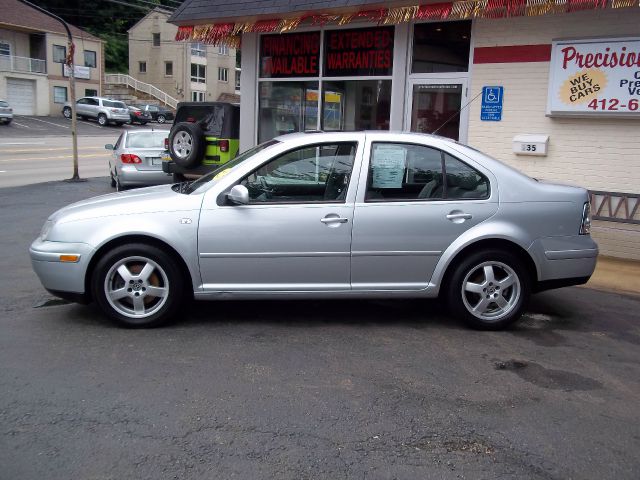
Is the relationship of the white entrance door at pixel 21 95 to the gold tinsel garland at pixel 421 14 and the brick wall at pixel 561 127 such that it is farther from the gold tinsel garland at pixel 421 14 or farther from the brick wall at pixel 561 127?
the brick wall at pixel 561 127

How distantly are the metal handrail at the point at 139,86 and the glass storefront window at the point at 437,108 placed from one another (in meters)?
50.0

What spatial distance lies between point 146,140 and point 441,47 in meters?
7.50

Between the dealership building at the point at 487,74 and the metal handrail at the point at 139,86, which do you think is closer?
the dealership building at the point at 487,74

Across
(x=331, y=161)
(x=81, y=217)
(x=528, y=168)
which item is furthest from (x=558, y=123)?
(x=81, y=217)

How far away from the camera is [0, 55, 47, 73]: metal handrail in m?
43.4

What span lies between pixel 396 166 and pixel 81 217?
8.77 ft

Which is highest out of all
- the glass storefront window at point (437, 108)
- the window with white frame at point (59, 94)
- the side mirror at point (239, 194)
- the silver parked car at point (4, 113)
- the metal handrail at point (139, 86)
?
the metal handrail at point (139, 86)

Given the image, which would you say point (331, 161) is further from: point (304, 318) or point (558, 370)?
point (558, 370)

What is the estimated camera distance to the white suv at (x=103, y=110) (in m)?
44.0

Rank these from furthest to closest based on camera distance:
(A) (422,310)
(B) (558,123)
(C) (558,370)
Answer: (B) (558,123)
(A) (422,310)
(C) (558,370)

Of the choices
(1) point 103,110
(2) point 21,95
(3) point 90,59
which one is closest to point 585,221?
(1) point 103,110

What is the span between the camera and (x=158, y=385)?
4.18m

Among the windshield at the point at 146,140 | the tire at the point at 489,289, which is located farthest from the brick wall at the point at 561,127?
the windshield at the point at 146,140

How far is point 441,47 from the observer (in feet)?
31.7
